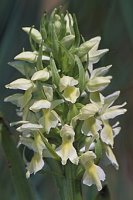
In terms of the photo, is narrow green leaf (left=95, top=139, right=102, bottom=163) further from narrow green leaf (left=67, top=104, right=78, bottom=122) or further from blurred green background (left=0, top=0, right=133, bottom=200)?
blurred green background (left=0, top=0, right=133, bottom=200)

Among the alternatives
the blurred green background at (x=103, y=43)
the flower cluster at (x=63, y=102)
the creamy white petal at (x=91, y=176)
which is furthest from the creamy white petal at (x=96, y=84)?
the blurred green background at (x=103, y=43)

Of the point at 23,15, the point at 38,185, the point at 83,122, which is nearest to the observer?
the point at 83,122

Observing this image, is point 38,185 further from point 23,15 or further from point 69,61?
point 69,61

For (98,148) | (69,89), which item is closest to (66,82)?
(69,89)

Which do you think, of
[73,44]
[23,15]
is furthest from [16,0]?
[73,44]

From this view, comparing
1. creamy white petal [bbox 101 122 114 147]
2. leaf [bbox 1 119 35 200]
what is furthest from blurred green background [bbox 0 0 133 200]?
creamy white petal [bbox 101 122 114 147]

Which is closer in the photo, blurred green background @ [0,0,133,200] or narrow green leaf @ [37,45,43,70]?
narrow green leaf @ [37,45,43,70]

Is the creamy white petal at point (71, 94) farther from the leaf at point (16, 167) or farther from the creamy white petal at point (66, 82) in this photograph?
the leaf at point (16, 167)

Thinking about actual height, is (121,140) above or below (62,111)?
below
